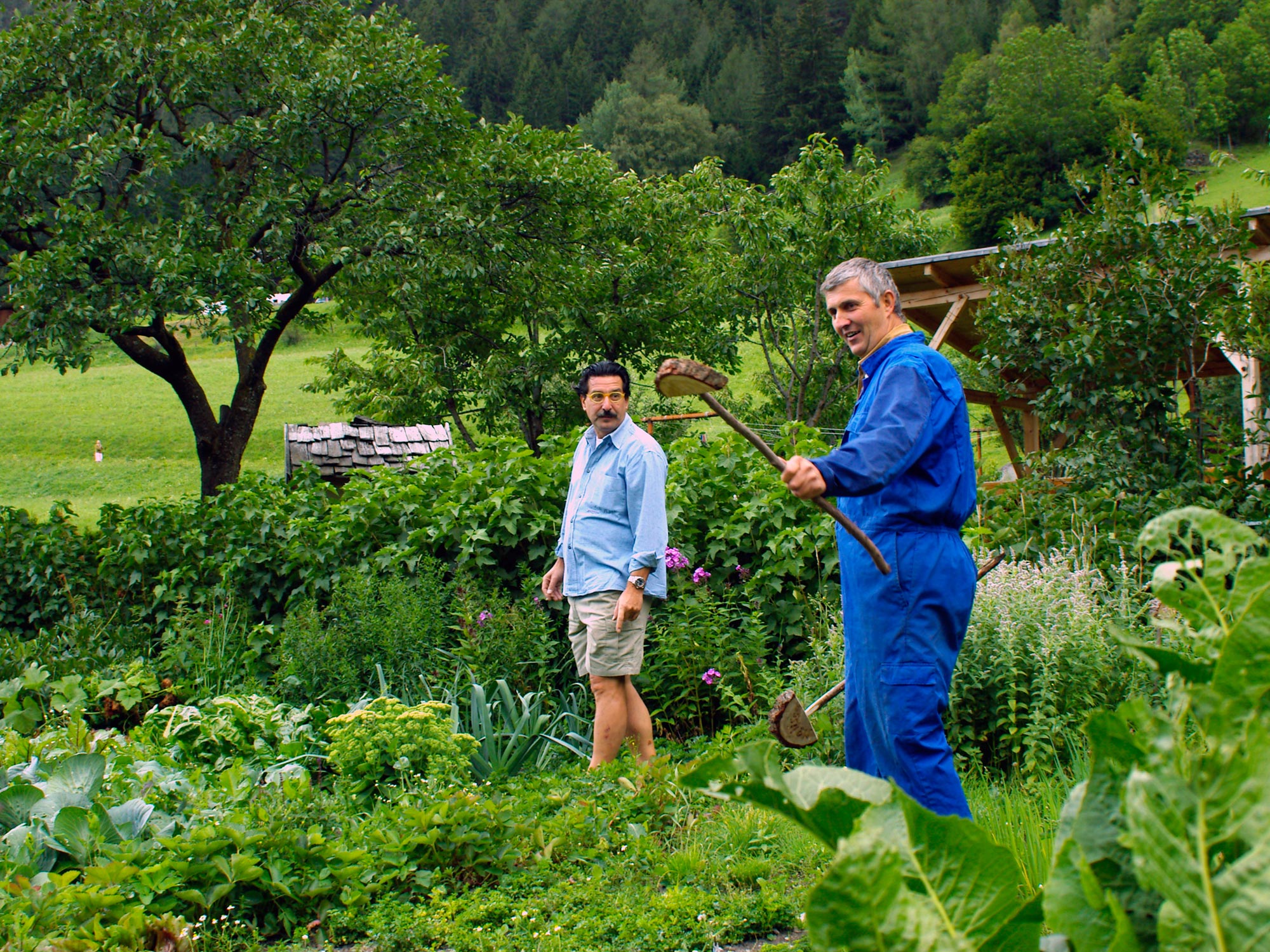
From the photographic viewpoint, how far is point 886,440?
95.5 inches

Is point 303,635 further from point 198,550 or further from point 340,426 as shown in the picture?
point 340,426

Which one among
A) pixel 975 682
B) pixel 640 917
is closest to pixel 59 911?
pixel 640 917

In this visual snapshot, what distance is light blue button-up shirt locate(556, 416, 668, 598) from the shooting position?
14.1 feet

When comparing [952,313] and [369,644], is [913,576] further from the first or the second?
[952,313]

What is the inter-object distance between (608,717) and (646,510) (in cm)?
91

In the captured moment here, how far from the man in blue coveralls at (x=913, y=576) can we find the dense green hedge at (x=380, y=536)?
7.83ft

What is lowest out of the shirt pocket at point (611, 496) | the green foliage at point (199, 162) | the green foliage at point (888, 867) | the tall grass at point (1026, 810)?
the tall grass at point (1026, 810)

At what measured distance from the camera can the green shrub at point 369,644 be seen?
5.22 metres

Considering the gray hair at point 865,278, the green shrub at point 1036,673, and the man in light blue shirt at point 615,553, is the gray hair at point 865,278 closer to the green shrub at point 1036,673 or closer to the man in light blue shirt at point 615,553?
the man in light blue shirt at point 615,553

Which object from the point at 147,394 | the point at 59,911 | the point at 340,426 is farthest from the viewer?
the point at 147,394

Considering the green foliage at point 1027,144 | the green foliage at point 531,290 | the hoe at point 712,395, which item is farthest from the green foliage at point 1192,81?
the hoe at point 712,395

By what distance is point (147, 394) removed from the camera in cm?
3925

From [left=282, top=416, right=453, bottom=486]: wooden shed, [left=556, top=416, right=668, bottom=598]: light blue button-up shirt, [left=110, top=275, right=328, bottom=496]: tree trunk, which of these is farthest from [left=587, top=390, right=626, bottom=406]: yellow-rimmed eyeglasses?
[left=110, top=275, right=328, bottom=496]: tree trunk

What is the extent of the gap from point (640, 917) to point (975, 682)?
1.79 meters
